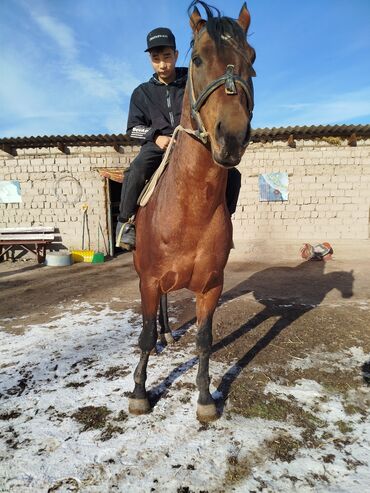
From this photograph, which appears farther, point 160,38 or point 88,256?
point 88,256

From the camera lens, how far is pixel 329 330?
430 cm

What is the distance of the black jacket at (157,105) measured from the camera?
2.98 metres

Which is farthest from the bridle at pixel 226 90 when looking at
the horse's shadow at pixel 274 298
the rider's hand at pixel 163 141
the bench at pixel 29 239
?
the bench at pixel 29 239

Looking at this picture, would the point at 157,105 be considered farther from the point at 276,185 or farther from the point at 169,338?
the point at 276,185

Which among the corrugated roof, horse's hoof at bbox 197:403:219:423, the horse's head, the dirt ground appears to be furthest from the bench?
the horse's head

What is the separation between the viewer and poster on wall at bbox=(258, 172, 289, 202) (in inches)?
427

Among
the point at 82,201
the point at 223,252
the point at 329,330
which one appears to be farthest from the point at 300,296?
the point at 82,201

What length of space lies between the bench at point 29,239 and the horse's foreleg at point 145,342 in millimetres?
9216

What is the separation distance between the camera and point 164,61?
276 centimetres

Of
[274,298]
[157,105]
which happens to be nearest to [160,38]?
[157,105]

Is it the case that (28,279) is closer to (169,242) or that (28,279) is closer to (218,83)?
(169,242)

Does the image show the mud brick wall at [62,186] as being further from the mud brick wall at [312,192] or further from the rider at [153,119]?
the rider at [153,119]

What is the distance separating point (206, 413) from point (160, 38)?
10.8 ft

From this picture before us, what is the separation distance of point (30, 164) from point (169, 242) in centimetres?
1086
